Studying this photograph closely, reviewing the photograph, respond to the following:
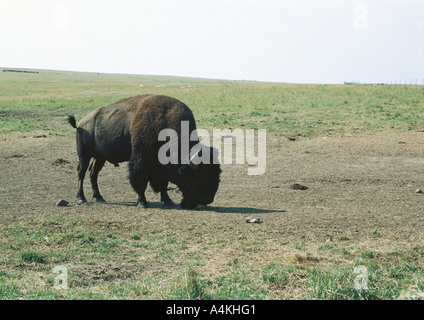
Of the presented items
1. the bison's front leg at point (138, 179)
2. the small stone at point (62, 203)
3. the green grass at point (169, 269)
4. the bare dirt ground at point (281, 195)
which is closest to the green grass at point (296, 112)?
the bare dirt ground at point (281, 195)

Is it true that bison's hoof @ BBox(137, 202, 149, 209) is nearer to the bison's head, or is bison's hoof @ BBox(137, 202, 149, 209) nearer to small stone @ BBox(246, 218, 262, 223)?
the bison's head

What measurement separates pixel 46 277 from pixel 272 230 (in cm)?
335

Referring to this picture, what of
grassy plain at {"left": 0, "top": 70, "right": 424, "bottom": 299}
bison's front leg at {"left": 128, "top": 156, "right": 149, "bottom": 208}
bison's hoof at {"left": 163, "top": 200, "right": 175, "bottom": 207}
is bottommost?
bison's hoof at {"left": 163, "top": 200, "right": 175, "bottom": 207}

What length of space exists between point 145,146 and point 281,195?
2951mm

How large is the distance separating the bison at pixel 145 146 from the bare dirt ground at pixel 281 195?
1.33 ft

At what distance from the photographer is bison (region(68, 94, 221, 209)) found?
8867mm

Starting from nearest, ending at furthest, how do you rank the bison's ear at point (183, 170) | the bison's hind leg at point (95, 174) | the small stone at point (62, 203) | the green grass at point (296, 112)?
the bison's ear at point (183, 170), the small stone at point (62, 203), the bison's hind leg at point (95, 174), the green grass at point (296, 112)

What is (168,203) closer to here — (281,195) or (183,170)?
(183,170)

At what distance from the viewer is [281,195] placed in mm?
10250

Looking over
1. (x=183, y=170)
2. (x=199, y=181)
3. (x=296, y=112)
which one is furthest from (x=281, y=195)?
(x=296, y=112)

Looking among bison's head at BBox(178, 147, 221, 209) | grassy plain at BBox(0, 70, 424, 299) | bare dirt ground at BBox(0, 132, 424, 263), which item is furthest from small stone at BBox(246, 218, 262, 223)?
bison's head at BBox(178, 147, 221, 209)

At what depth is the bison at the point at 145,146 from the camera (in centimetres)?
887

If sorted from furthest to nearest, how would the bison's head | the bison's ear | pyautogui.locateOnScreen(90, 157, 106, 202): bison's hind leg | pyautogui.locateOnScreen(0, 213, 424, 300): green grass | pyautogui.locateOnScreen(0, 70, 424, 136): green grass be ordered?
pyautogui.locateOnScreen(0, 70, 424, 136): green grass, pyautogui.locateOnScreen(90, 157, 106, 202): bison's hind leg, the bison's ear, the bison's head, pyautogui.locateOnScreen(0, 213, 424, 300): green grass

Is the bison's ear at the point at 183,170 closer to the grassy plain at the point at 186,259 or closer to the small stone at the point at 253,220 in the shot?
the grassy plain at the point at 186,259
